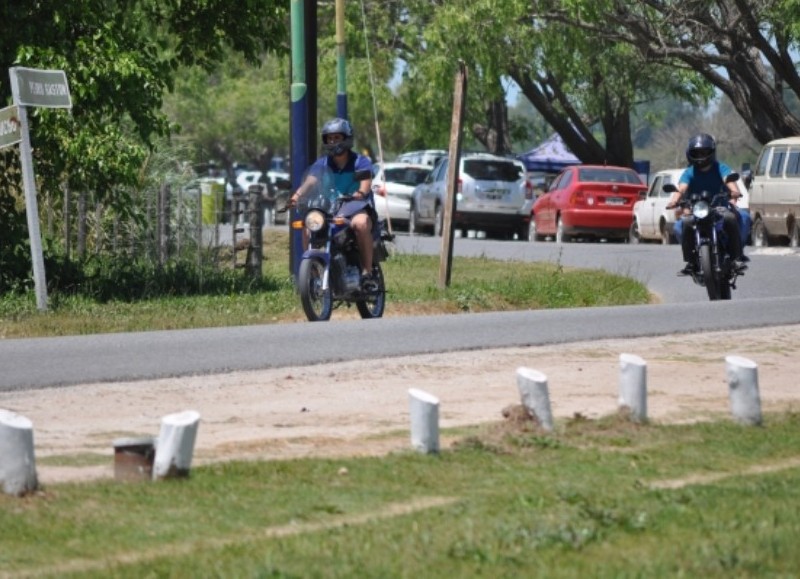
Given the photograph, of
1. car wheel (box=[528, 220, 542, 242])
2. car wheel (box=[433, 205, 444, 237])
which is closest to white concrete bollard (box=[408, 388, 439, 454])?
car wheel (box=[433, 205, 444, 237])

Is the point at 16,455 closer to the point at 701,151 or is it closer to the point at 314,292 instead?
the point at 314,292

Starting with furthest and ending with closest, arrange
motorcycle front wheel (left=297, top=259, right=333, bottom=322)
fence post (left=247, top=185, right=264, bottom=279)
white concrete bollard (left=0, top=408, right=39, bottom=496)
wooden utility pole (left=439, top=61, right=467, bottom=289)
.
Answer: fence post (left=247, top=185, right=264, bottom=279) < wooden utility pole (left=439, top=61, right=467, bottom=289) < motorcycle front wheel (left=297, top=259, right=333, bottom=322) < white concrete bollard (left=0, top=408, right=39, bottom=496)

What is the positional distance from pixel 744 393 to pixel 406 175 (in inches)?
1413

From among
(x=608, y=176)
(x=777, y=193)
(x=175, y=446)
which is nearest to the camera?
(x=175, y=446)

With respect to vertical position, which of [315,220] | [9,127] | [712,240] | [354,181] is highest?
[9,127]

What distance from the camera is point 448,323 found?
48.9 ft

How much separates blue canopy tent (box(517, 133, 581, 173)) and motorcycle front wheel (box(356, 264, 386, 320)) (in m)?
46.3

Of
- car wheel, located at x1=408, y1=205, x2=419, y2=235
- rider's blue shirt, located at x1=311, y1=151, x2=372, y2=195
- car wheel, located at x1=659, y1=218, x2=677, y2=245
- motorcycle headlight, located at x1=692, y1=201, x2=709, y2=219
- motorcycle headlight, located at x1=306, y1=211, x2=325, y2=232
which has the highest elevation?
rider's blue shirt, located at x1=311, y1=151, x2=372, y2=195

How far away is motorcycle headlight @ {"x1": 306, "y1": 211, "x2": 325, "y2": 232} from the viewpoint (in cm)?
1569

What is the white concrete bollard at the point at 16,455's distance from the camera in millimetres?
7211

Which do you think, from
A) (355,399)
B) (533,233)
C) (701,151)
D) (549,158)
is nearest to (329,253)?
(701,151)

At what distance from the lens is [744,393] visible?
31.7 ft

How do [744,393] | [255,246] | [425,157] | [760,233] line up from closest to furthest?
[744,393] < [255,246] < [760,233] < [425,157]

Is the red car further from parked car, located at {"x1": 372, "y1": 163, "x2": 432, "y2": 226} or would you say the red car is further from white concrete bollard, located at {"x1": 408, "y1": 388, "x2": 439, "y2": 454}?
white concrete bollard, located at {"x1": 408, "y1": 388, "x2": 439, "y2": 454}
